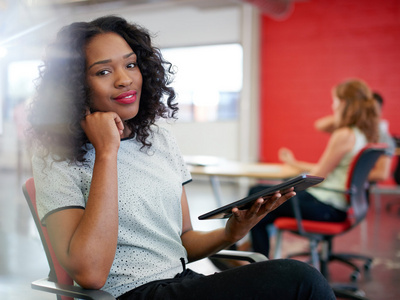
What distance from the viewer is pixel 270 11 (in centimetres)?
605

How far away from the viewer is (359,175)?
104 inches

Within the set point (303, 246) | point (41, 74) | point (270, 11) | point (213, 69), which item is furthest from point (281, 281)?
point (213, 69)

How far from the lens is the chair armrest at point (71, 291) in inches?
38.6

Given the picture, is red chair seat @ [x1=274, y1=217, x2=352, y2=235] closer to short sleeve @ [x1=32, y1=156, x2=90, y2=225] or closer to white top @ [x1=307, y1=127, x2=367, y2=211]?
white top @ [x1=307, y1=127, x2=367, y2=211]

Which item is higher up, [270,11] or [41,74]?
[270,11]

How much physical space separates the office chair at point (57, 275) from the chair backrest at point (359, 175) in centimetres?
145

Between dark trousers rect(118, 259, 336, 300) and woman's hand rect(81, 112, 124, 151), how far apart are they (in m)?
0.38

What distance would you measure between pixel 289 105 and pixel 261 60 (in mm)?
882

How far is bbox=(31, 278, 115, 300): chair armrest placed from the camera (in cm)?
98

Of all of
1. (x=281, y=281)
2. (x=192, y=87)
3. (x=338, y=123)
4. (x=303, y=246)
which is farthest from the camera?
(x=192, y=87)

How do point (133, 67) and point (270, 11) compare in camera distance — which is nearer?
point (133, 67)

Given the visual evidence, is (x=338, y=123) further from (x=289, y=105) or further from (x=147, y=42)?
(x=289, y=105)

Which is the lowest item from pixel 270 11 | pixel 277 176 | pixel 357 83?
pixel 277 176

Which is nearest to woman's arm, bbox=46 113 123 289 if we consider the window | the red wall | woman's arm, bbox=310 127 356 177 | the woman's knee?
the woman's knee
